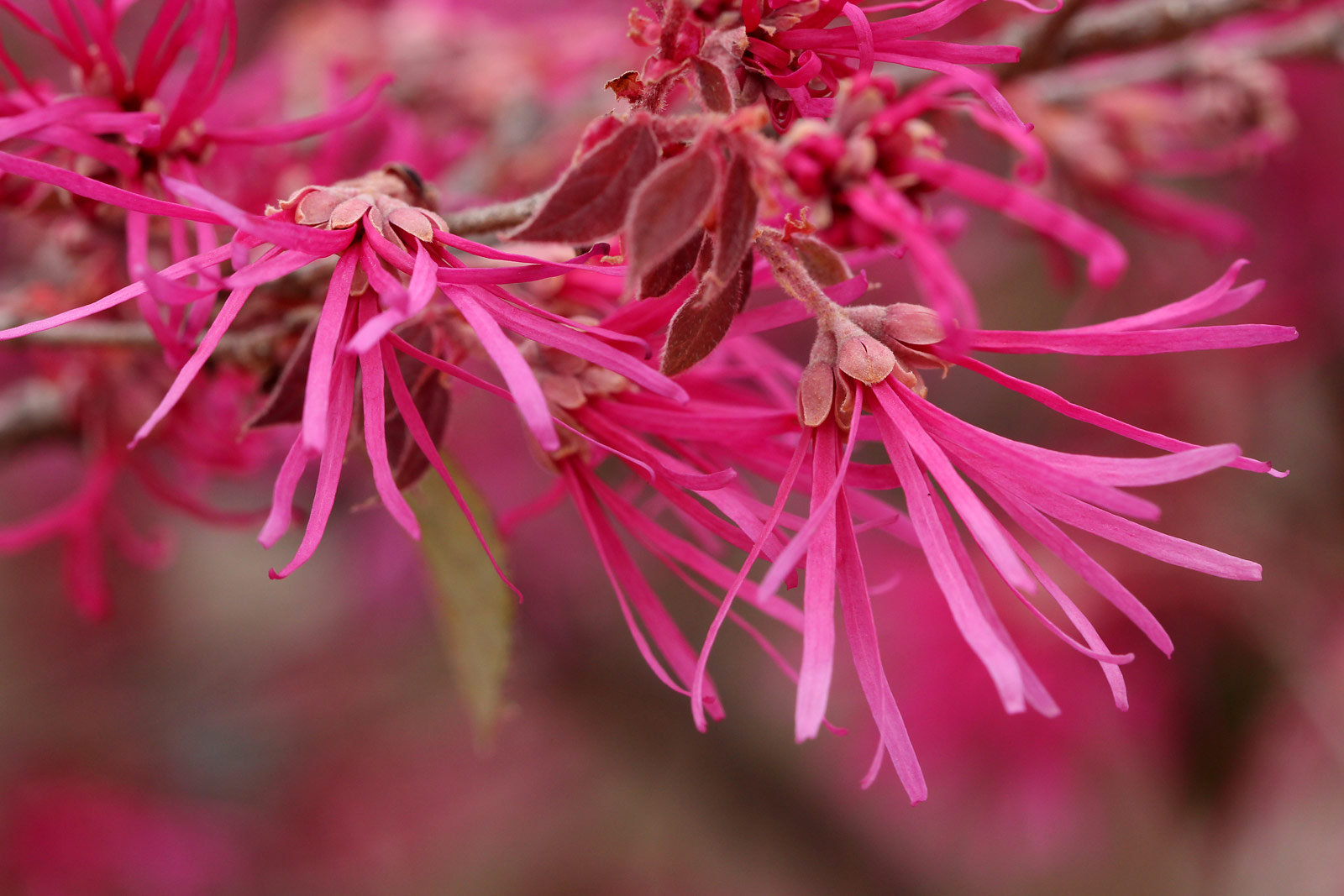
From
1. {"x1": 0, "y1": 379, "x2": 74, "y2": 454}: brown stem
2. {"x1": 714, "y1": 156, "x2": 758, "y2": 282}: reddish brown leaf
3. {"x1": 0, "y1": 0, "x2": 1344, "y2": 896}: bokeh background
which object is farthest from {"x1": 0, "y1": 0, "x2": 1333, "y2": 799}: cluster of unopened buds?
{"x1": 0, "y1": 0, "x2": 1344, "y2": 896}: bokeh background

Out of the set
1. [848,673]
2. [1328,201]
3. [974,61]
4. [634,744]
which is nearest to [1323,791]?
[848,673]

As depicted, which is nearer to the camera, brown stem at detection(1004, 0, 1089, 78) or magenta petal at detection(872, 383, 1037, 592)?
magenta petal at detection(872, 383, 1037, 592)

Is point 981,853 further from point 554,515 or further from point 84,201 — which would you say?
point 84,201

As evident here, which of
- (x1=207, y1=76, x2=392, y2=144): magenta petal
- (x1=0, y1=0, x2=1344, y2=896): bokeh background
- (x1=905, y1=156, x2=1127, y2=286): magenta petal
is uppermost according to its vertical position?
(x1=207, y1=76, x2=392, y2=144): magenta petal

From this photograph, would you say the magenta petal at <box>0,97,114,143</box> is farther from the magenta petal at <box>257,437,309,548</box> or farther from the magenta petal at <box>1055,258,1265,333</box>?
the magenta petal at <box>1055,258,1265,333</box>

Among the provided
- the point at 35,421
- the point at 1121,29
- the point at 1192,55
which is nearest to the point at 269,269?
the point at 35,421

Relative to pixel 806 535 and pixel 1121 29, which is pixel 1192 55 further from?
pixel 806 535
